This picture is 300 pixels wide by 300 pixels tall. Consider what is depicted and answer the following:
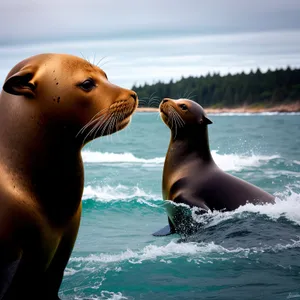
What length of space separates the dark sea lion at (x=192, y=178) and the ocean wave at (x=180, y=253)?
119 cm

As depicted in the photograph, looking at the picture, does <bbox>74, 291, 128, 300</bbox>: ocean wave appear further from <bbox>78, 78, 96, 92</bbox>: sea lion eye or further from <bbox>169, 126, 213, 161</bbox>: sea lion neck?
<bbox>169, 126, 213, 161</bbox>: sea lion neck

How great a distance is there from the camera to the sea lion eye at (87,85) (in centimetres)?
511

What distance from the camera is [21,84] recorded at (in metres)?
4.96

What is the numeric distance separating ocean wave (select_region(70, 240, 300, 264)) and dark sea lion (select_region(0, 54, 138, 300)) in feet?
9.11

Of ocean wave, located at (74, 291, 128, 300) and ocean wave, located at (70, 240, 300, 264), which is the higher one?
ocean wave, located at (74, 291, 128, 300)

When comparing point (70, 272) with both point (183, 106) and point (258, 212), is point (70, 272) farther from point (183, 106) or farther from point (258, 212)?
point (183, 106)

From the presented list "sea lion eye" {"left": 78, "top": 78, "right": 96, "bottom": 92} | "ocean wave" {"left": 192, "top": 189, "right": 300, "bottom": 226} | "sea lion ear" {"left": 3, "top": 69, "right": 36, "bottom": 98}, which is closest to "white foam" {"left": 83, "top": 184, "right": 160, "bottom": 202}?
"ocean wave" {"left": 192, "top": 189, "right": 300, "bottom": 226}

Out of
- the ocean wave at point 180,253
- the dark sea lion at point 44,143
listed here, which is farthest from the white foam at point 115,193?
the dark sea lion at point 44,143

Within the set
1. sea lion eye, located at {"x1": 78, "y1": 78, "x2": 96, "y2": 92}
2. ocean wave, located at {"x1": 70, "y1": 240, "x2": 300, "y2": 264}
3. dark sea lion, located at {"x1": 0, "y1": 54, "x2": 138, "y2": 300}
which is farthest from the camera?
ocean wave, located at {"x1": 70, "y1": 240, "x2": 300, "y2": 264}

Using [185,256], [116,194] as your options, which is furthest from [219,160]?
[185,256]

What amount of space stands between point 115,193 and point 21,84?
11647 millimetres

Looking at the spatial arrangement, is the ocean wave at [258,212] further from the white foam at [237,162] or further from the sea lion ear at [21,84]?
the white foam at [237,162]

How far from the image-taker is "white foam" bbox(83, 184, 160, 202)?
14992 millimetres

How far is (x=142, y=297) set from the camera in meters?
6.49
